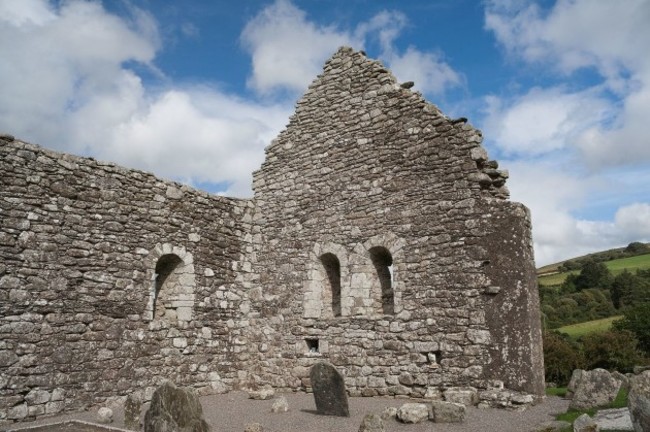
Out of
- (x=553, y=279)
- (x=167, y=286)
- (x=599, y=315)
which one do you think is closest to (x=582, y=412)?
(x=167, y=286)

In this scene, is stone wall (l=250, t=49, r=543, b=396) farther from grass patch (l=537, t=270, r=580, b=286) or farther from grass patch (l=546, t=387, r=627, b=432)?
grass patch (l=537, t=270, r=580, b=286)

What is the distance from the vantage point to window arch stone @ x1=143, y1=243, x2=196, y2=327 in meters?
10.8

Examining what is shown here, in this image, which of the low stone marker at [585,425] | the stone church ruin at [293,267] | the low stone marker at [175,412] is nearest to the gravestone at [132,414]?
the low stone marker at [175,412]

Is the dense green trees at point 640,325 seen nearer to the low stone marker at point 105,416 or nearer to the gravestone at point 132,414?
the gravestone at point 132,414

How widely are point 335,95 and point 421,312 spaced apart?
563 cm

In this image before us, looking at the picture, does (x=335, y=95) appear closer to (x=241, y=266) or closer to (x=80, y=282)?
(x=241, y=266)

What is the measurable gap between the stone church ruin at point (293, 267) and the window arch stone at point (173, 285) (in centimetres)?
4

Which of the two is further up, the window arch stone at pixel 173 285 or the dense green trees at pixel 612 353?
the window arch stone at pixel 173 285

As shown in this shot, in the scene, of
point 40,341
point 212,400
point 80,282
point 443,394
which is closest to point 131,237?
point 80,282

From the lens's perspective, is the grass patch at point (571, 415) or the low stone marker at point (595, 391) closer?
the grass patch at point (571, 415)

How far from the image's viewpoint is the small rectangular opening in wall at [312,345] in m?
11.1

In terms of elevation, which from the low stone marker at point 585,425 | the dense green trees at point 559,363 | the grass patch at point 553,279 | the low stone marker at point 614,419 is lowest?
the dense green trees at point 559,363

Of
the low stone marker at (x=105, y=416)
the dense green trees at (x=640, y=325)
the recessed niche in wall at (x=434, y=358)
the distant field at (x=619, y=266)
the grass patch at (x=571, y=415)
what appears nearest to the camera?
the grass patch at (x=571, y=415)

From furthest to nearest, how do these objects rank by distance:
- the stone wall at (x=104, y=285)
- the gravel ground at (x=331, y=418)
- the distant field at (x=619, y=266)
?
the distant field at (x=619, y=266), the stone wall at (x=104, y=285), the gravel ground at (x=331, y=418)
